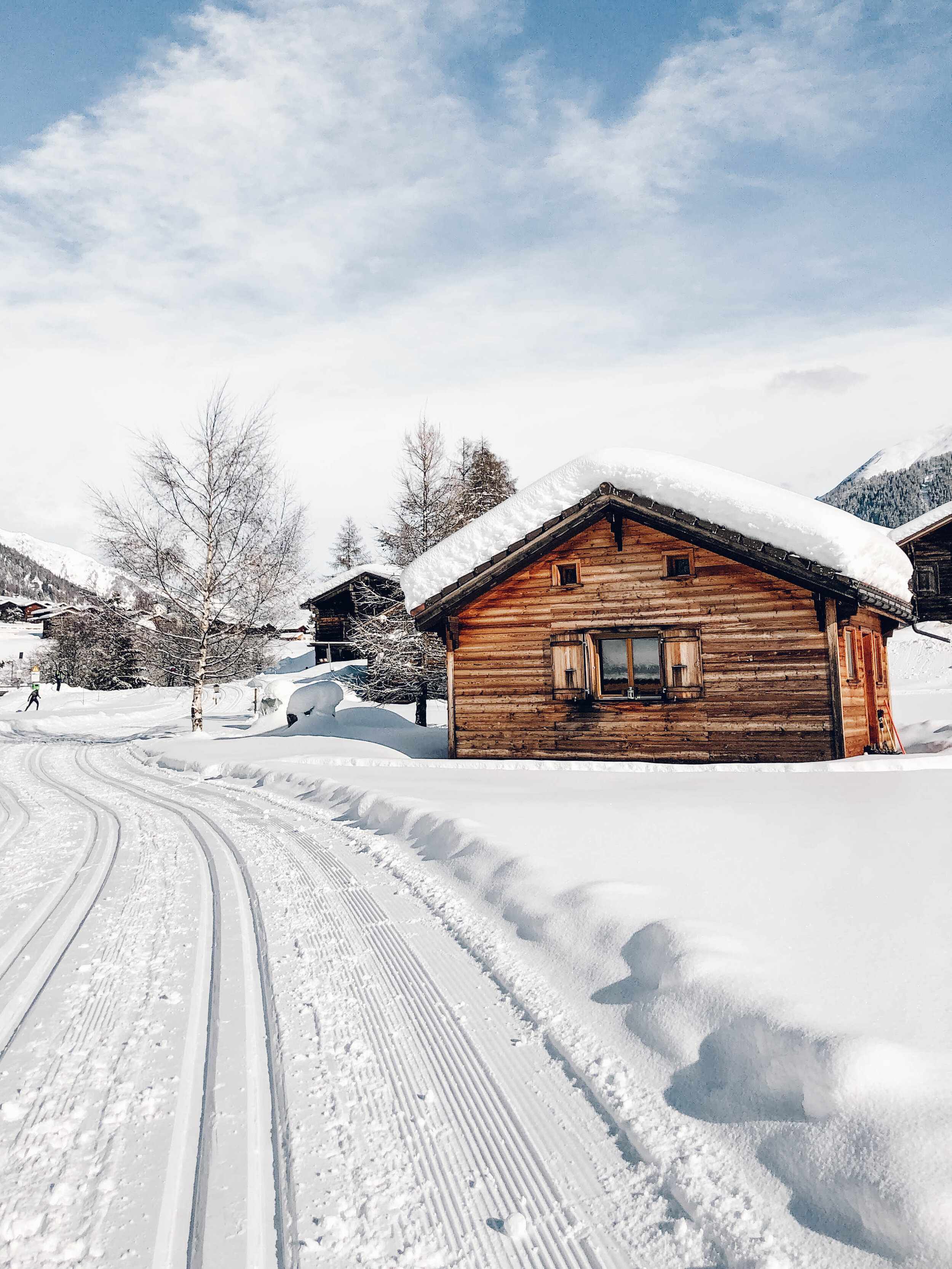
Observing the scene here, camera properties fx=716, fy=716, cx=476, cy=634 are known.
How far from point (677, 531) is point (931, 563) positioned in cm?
2935

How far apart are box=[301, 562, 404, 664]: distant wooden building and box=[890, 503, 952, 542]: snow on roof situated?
85.7 ft

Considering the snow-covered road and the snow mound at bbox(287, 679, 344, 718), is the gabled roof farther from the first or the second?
the snow-covered road

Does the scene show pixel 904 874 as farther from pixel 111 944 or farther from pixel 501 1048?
pixel 111 944

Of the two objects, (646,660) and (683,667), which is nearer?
(683,667)

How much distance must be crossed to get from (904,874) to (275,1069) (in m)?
4.18

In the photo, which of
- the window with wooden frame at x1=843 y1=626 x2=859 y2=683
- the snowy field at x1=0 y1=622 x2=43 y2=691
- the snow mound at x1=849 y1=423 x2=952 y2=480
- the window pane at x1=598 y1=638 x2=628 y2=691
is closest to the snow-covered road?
the window pane at x1=598 y1=638 x2=628 y2=691

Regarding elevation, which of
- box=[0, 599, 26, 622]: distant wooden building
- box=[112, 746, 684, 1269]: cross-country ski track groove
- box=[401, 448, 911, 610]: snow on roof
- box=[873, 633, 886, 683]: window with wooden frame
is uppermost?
box=[0, 599, 26, 622]: distant wooden building

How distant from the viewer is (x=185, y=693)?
1556 inches

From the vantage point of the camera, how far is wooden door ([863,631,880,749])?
563 inches

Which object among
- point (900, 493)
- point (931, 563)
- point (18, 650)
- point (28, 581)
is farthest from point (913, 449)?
point (28, 581)

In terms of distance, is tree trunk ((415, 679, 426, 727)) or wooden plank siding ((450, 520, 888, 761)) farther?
tree trunk ((415, 679, 426, 727))

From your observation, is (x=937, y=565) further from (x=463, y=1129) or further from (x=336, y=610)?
(x=463, y=1129)

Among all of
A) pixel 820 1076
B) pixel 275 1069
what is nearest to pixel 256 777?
pixel 275 1069

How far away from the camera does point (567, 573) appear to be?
13883 mm
